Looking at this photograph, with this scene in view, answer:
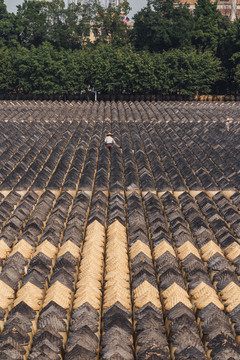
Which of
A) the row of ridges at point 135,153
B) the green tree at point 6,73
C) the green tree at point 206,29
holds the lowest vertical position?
the row of ridges at point 135,153

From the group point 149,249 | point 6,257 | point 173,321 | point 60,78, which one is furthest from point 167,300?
point 60,78

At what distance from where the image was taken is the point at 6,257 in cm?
672

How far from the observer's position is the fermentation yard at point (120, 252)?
4797 millimetres

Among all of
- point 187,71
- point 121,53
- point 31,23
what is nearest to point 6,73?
point 121,53

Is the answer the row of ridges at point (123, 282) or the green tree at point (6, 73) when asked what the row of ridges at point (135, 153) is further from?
the green tree at point (6, 73)

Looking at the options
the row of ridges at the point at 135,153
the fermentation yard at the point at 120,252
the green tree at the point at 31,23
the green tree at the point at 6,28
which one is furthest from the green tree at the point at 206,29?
the fermentation yard at the point at 120,252

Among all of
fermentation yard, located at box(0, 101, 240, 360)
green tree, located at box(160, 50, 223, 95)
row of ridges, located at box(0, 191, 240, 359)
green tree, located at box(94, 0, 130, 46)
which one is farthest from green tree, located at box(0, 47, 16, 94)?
row of ridges, located at box(0, 191, 240, 359)

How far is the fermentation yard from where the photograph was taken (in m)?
4.80

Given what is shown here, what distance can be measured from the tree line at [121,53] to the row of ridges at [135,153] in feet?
69.7

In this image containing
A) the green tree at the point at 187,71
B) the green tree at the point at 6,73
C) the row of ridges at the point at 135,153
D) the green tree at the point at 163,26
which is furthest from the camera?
the green tree at the point at 163,26

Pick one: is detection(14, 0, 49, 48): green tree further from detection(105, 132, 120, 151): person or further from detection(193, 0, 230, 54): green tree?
detection(105, 132, 120, 151): person

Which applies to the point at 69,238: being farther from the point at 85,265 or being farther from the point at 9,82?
the point at 9,82

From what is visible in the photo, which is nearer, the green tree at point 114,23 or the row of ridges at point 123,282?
the row of ridges at point 123,282

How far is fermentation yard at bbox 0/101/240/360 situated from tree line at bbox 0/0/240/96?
27874 millimetres
